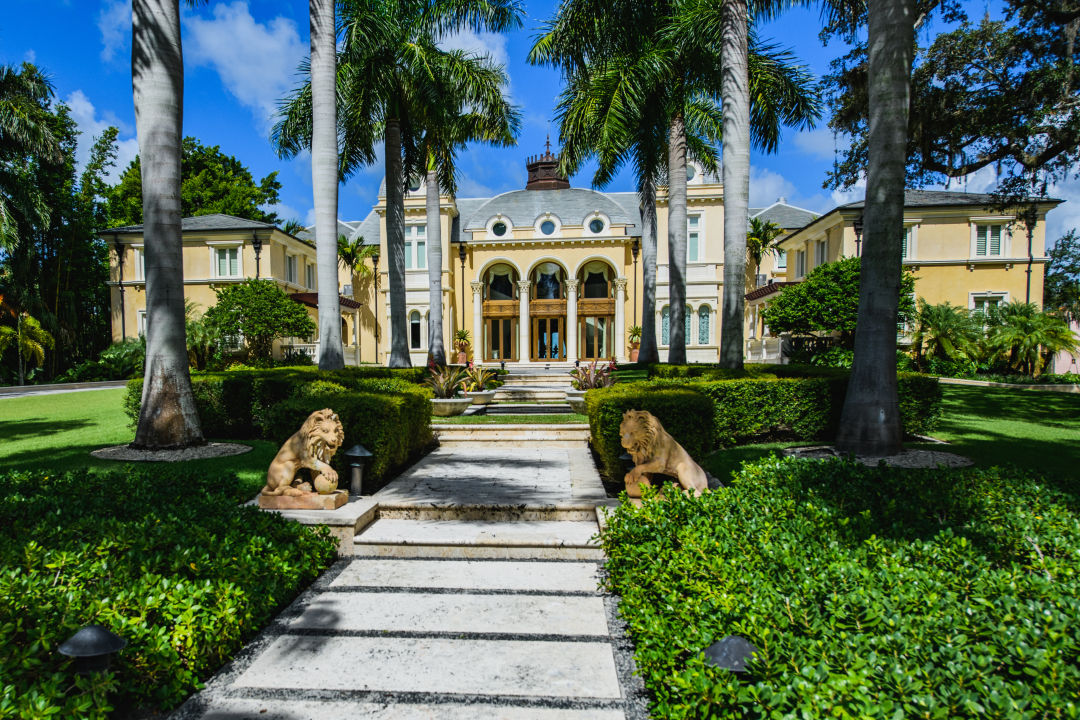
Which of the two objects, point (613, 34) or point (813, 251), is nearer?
point (613, 34)

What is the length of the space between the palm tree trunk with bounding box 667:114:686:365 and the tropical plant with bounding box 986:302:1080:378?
47.4 feet

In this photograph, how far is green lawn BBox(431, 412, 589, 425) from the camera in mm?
11429

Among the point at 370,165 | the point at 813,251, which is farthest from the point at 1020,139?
the point at 813,251

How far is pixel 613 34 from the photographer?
14070 millimetres

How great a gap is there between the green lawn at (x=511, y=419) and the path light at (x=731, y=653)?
8524mm

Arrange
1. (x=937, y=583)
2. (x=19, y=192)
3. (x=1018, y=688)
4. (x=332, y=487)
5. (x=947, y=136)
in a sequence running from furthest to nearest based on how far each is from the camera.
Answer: (x=19, y=192) < (x=947, y=136) < (x=332, y=487) < (x=937, y=583) < (x=1018, y=688)

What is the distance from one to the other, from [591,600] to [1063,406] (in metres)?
16.1

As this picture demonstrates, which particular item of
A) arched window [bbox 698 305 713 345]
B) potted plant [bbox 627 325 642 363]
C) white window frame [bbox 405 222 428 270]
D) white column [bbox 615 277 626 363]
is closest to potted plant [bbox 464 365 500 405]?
potted plant [bbox 627 325 642 363]

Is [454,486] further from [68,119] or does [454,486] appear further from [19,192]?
[68,119]

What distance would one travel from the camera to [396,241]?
15.7 meters

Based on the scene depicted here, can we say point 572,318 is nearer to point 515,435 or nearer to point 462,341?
point 462,341

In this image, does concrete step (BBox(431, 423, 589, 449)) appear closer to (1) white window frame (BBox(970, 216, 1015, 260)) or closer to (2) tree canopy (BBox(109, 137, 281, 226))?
(1) white window frame (BBox(970, 216, 1015, 260))

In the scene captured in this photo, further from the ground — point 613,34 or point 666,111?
point 613,34

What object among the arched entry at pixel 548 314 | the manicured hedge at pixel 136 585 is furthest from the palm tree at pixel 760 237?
the manicured hedge at pixel 136 585
